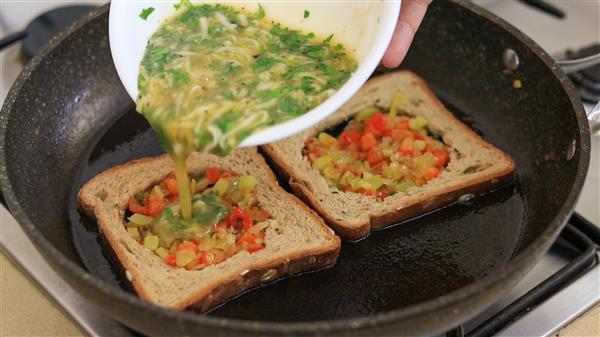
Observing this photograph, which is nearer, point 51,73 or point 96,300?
point 96,300

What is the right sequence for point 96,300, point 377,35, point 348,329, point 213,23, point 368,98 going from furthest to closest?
point 368,98
point 213,23
point 377,35
point 96,300
point 348,329

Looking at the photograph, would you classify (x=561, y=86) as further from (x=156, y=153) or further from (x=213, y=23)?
(x=156, y=153)

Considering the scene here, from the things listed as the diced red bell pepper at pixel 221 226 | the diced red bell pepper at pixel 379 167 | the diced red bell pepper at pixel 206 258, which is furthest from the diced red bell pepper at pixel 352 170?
the diced red bell pepper at pixel 206 258

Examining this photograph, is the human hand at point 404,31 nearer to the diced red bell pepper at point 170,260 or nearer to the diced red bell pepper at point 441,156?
the diced red bell pepper at point 441,156

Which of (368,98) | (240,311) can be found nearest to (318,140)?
(368,98)

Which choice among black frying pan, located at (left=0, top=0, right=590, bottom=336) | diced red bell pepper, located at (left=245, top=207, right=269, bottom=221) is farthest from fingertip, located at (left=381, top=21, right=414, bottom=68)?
diced red bell pepper, located at (left=245, top=207, right=269, bottom=221)

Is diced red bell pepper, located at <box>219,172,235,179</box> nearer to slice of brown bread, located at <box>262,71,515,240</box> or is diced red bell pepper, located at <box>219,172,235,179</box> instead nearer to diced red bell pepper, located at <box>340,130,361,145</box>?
slice of brown bread, located at <box>262,71,515,240</box>

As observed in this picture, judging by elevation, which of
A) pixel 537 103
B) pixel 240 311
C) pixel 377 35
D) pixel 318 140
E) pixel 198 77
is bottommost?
pixel 240 311
